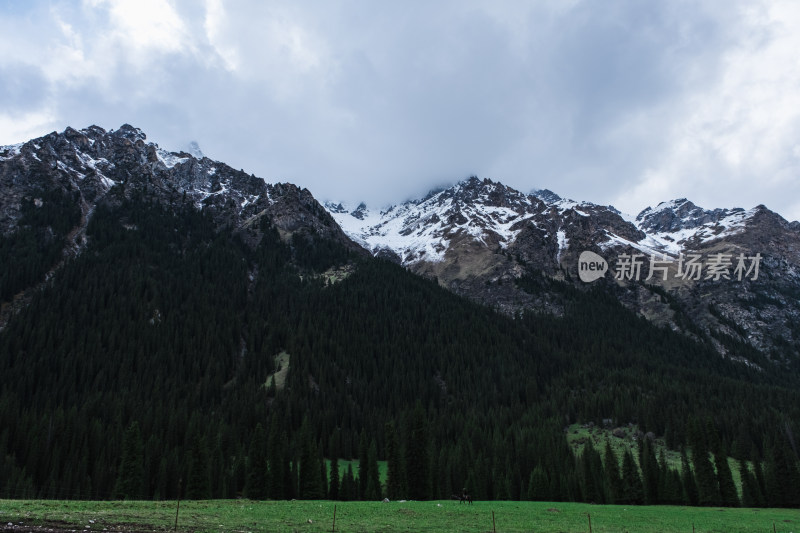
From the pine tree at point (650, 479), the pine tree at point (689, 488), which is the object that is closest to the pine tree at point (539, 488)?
the pine tree at point (650, 479)

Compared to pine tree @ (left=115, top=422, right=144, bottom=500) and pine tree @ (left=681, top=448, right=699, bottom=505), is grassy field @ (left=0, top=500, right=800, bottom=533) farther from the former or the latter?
pine tree @ (left=115, top=422, right=144, bottom=500)

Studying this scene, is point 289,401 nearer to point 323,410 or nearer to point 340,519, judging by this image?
point 323,410

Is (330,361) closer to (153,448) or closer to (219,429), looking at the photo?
(219,429)

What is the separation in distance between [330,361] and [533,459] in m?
84.2

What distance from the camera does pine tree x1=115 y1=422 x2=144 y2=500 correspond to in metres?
76.3

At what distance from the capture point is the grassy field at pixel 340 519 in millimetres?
28125

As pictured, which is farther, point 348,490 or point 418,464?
point 348,490

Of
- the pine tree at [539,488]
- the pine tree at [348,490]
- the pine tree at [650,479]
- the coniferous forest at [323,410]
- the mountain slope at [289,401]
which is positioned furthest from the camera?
the mountain slope at [289,401]

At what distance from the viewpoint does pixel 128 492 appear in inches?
3004

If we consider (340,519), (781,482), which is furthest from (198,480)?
(781,482)

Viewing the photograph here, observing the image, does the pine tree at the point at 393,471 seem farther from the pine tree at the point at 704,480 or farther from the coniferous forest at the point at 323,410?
the pine tree at the point at 704,480

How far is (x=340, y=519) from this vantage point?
38406 millimetres

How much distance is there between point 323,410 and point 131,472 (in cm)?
7000

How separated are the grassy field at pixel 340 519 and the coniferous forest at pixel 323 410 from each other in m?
31.5
